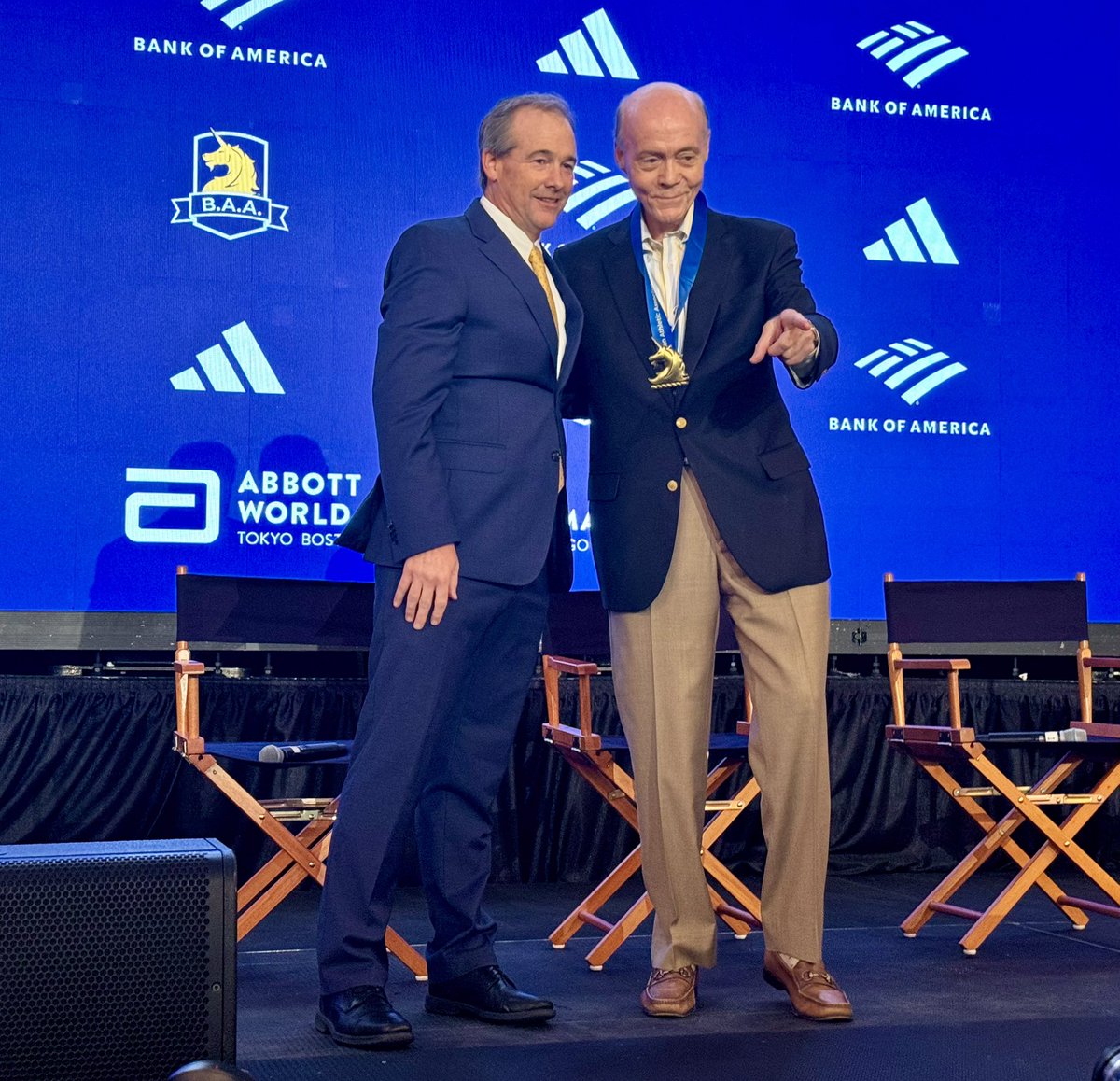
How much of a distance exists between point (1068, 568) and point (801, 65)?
6.49ft

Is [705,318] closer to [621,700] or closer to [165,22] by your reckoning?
[621,700]

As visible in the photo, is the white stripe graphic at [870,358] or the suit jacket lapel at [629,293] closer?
the suit jacket lapel at [629,293]

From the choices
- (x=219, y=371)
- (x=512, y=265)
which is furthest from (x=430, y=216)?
(x=512, y=265)

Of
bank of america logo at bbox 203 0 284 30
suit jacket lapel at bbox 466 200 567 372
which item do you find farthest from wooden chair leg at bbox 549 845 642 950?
bank of america logo at bbox 203 0 284 30

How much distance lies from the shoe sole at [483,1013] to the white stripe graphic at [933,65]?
3.63 meters

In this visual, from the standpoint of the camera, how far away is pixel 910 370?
197 inches

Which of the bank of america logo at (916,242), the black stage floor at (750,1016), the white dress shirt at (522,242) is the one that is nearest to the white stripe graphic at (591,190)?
the bank of america logo at (916,242)

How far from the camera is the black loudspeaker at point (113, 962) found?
5.74 ft

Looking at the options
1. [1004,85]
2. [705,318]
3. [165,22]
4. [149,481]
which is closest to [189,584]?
[149,481]

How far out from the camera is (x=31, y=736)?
4.14 meters

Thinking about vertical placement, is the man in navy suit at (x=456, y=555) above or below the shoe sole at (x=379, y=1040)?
above

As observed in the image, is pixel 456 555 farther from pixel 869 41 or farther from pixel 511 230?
pixel 869 41

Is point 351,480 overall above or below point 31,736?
above

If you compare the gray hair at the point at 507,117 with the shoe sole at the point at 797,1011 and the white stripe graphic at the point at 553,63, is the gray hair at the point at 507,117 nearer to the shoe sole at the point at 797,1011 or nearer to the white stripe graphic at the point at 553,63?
the shoe sole at the point at 797,1011
